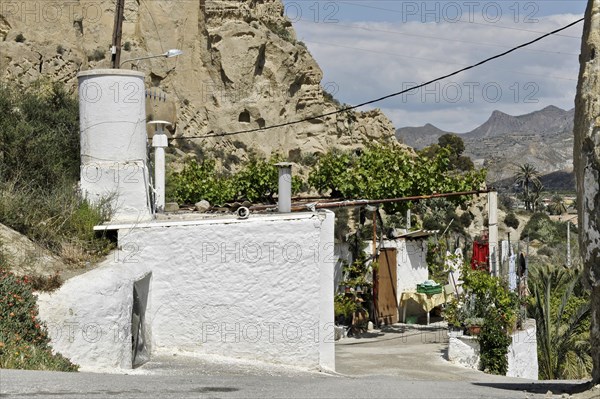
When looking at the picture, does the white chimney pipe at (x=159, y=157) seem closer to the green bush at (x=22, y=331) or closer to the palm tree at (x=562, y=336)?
the green bush at (x=22, y=331)

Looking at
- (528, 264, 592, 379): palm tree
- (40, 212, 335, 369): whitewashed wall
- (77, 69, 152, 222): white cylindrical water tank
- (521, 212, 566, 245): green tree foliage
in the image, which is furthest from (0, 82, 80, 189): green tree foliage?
(521, 212, 566, 245): green tree foliage

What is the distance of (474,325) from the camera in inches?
600

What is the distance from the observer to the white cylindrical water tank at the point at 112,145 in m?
13.9

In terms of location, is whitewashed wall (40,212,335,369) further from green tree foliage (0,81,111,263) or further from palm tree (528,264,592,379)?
palm tree (528,264,592,379)

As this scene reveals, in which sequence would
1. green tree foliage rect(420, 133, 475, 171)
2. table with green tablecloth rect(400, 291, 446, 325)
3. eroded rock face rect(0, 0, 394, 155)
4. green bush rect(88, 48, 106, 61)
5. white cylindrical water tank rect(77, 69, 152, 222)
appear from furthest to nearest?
green tree foliage rect(420, 133, 475, 171), green bush rect(88, 48, 106, 61), eroded rock face rect(0, 0, 394, 155), table with green tablecloth rect(400, 291, 446, 325), white cylindrical water tank rect(77, 69, 152, 222)

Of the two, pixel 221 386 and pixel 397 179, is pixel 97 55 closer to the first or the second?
pixel 397 179

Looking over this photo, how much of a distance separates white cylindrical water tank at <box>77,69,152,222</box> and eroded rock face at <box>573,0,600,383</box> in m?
8.02

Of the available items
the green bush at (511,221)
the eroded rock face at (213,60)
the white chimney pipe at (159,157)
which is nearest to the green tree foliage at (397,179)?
the white chimney pipe at (159,157)

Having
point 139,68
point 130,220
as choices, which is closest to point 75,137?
point 130,220

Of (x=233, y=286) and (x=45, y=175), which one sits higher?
(x=45, y=175)

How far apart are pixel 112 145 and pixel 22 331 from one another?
4.65 m

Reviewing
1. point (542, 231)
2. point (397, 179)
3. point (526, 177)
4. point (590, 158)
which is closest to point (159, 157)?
point (397, 179)

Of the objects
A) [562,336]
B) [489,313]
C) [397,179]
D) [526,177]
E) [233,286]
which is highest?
[526,177]

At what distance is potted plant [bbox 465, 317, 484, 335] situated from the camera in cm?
1520
